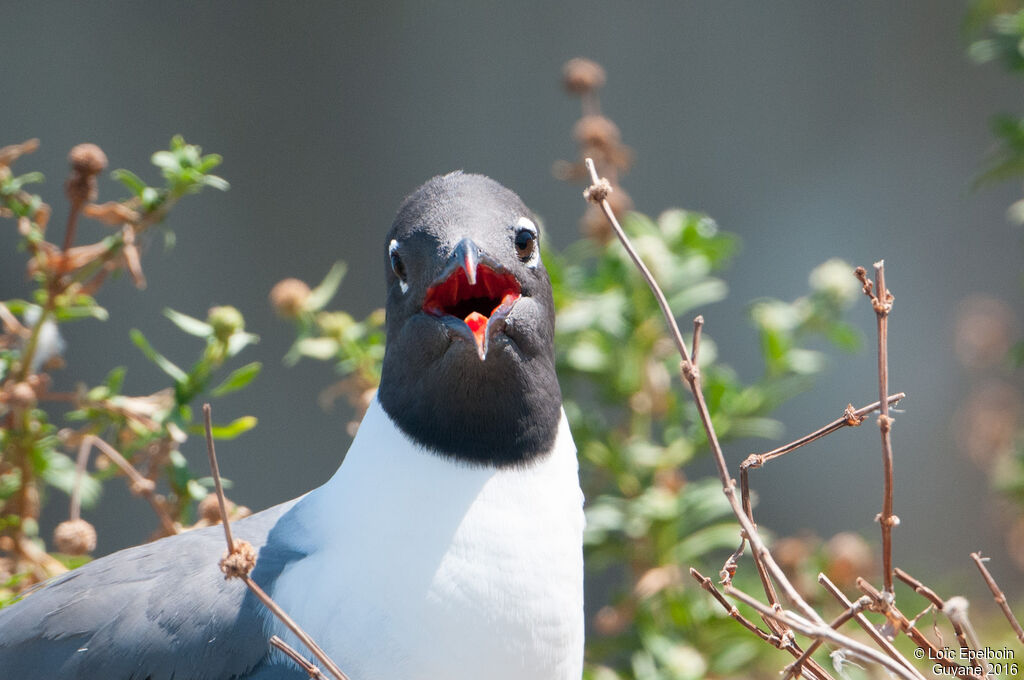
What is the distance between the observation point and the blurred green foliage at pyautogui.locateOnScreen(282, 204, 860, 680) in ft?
6.04

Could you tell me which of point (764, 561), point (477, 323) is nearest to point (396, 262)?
point (477, 323)

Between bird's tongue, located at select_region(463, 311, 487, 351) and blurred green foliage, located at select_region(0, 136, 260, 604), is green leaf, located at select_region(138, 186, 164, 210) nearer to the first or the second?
blurred green foliage, located at select_region(0, 136, 260, 604)

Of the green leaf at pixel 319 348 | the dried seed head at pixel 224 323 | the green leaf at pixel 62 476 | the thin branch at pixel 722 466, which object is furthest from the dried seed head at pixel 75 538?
the thin branch at pixel 722 466

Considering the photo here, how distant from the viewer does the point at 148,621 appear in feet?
3.72

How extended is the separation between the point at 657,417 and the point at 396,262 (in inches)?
35.4

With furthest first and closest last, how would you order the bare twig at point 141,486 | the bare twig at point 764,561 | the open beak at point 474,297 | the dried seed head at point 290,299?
the dried seed head at point 290,299
the bare twig at point 141,486
the open beak at point 474,297
the bare twig at point 764,561

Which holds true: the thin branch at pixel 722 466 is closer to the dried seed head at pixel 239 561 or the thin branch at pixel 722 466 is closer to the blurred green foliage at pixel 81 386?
the dried seed head at pixel 239 561

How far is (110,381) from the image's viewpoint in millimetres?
1520

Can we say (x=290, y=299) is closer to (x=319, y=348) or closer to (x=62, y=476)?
(x=319, y=348)

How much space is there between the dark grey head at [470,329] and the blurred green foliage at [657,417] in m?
0.61

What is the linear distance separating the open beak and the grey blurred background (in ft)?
5.70

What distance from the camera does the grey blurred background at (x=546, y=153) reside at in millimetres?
2834

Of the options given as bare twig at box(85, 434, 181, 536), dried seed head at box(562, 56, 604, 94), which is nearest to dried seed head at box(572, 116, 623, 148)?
dried seed head at box(562, 56, 604, 94)

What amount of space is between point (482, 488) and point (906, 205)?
98.4 inches
